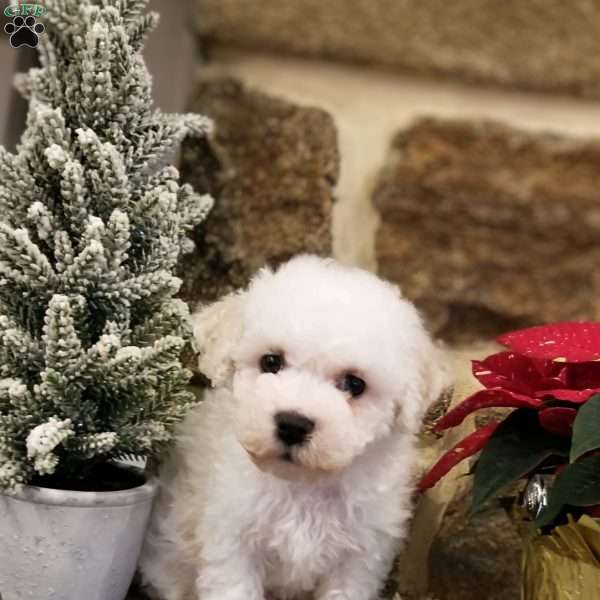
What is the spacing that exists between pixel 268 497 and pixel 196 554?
142mm

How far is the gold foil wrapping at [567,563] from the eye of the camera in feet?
2.91

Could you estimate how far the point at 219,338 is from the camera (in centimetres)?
109

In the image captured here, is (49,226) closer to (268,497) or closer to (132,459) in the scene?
(132,459)

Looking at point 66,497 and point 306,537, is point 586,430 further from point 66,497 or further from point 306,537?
point 66,497

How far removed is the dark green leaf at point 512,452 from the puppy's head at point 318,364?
0.39ft

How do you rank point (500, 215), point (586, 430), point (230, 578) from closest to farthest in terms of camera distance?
1. point (586, 430)
2. point (230, 578)
3. point (500, 215)

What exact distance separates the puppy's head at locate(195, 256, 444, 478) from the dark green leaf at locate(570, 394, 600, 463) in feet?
0.81

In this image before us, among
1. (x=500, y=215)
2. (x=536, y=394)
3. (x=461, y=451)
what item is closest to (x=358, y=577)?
(x=461, y=451)

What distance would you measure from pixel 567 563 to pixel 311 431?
0.29m

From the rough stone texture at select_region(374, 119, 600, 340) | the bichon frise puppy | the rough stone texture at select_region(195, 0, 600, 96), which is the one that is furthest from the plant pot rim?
the rough stone texture at select_region(195, 0, 600, 96)

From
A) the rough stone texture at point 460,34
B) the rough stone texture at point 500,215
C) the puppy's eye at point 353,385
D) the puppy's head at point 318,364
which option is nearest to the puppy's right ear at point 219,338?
the puppy's head at point 318,364

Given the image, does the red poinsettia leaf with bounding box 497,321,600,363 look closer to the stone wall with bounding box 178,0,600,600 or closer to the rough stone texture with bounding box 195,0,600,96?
the stone wall with bounding box 178,0,600,600

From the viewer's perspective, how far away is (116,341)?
37.5 inches

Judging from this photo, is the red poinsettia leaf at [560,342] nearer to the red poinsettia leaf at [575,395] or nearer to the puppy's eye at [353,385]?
the red poinsettia leaf at [575,395]
